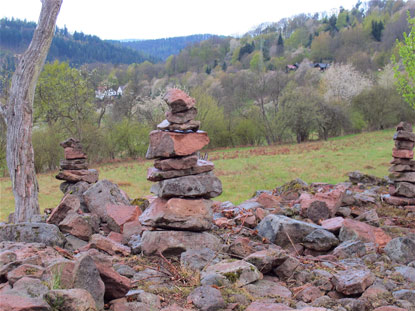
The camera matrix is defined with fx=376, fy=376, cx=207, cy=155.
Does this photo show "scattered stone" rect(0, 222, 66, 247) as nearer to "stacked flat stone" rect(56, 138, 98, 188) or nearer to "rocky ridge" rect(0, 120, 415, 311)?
"rocky ridge" rect(0, 120, 415, 311)

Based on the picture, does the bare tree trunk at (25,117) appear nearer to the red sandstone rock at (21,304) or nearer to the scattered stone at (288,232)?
the scattered stone at (288,232)

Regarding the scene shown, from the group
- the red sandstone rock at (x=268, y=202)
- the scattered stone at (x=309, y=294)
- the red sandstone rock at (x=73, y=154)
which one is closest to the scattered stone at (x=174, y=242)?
the scattered stone at (x=309, y=294)

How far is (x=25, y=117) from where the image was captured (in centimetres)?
980

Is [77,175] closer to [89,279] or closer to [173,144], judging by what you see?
[173,144]

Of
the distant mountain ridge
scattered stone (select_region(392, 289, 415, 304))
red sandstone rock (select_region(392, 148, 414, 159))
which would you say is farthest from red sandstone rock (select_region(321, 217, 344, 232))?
the distant mountain ridge

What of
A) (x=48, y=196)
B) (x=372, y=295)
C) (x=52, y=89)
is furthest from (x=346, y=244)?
(x=52, y=89)

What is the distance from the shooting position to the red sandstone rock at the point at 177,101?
6604mm

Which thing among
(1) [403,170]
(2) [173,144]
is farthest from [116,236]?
(1) [403,170]

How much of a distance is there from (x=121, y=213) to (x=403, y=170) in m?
8.82

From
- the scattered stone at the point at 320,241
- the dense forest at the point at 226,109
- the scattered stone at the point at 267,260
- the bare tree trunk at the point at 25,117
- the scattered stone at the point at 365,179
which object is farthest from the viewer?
the dense forest at the point at 226,109

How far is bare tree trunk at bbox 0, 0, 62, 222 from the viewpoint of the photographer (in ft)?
31.9

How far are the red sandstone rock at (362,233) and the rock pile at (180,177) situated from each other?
105 inches

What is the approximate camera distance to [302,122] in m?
42.1

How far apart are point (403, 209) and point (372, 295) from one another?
23.1 feet
